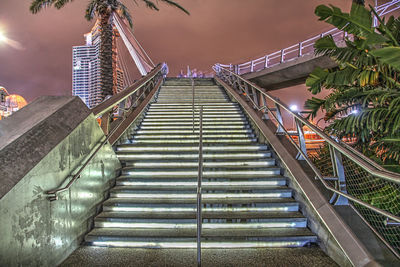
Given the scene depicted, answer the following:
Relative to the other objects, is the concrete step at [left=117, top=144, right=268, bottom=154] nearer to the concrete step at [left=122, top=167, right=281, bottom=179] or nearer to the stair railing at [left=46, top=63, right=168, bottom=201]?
the stair railing at [left=46, top=63, right=168, bottom=201]

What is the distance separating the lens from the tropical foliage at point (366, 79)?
3.41 meters

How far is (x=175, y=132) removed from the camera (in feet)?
19.2

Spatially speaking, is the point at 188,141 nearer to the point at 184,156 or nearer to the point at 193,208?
the point at 184,156

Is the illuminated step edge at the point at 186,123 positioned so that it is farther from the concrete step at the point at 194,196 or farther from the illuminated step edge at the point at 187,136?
the concrete step at the point at 194,196

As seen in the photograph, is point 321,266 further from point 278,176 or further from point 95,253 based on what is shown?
point 95,253

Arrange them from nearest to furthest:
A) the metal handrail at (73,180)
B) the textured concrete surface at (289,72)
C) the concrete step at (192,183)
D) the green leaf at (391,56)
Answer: the metal handrail at (73,180) → the green leaf at (391,56) → the concrete step at (192,183) → the textured concrete surface at (289,72)

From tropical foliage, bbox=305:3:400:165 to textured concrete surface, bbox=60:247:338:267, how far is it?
1866 millimetres

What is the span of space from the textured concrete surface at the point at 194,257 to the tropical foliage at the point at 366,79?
6.12ft

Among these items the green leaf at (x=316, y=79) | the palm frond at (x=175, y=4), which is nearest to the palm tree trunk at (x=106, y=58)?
the palm frond at (x=175, y=4)

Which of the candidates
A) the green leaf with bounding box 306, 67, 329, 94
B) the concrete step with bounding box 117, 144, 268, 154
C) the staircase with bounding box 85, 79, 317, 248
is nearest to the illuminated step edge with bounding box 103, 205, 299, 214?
the staircase with bounding box 85, 79, 317, 248

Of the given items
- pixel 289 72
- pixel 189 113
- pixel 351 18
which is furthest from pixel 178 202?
pixel 289 72

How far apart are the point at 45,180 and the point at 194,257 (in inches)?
70.7

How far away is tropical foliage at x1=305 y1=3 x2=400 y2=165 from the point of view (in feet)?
11.2

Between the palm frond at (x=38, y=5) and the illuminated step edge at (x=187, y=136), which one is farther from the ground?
the palm frond at (x=38, y=5)
